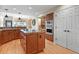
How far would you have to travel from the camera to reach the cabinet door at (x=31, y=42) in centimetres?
497

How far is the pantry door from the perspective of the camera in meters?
6.55

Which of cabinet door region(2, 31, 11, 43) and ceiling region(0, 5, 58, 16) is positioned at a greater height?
ceiling region(0, 5, 58, 16)

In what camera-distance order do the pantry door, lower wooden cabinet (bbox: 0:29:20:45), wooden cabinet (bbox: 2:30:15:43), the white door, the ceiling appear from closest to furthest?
the white door
the pantry door
the ceiling
lower wooden cabinet (bbox: 0:29:20:45)
wooden cabinet (bbox: 2:30:15:43)

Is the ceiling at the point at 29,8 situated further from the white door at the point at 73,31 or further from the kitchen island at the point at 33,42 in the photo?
the kitchen island at the point at 33,42

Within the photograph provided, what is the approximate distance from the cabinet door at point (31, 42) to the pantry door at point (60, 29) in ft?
6.16

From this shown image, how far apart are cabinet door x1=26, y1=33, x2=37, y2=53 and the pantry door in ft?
6.16

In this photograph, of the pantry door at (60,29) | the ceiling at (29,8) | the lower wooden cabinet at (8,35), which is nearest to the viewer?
the pantry door at (60,29)

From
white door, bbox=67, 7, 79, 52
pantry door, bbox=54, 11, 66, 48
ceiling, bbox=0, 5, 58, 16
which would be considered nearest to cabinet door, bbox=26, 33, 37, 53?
white door, bbox=67, 7, 79, 52

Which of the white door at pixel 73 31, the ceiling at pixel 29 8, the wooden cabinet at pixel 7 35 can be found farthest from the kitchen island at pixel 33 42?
the wooden cabinet at pixel 7 35

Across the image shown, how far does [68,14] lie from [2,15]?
7134mm

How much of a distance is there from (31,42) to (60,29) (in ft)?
7.98

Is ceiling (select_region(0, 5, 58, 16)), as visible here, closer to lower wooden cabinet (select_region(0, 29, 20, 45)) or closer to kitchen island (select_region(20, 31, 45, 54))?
lower wooden cabinet (select_region(0, 29, 20, 45))
